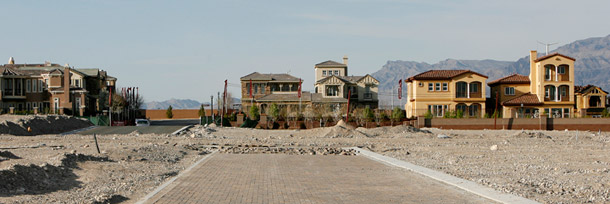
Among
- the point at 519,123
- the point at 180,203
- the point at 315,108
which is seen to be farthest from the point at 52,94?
the point at 180,203

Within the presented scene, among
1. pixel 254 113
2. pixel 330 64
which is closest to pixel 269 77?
pixel 330 64

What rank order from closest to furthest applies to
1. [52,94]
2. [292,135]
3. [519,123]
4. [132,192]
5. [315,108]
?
[132,192] < [292,135] < [519,123] < [315,108] < [52,94]

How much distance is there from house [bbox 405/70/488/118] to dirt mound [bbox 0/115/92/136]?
34360mm

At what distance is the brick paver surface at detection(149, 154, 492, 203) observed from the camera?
14.6 metres

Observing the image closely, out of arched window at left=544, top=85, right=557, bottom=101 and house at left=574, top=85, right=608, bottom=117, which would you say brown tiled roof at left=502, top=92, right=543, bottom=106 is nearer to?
arched window at left=544, top=85, right=557, bottom=101

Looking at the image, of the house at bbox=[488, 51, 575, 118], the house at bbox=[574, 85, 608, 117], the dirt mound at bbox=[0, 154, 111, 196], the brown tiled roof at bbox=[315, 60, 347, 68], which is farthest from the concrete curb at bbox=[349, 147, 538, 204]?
the house at bbox=[574, 85, 608, 117]

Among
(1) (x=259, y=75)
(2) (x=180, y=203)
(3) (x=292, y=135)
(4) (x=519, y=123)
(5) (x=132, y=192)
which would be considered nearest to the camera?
(2) (x=180, y=203)

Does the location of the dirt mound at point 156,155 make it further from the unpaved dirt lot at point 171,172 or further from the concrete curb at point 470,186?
the concrete curb at point 470,186

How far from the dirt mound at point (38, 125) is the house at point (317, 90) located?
25.3 meters

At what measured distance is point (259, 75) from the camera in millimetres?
86375

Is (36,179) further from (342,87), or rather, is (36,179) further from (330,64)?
(330,64)

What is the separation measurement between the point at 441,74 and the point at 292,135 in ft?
82.6

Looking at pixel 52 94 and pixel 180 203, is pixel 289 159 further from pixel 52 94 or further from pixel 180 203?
pixel 52 94

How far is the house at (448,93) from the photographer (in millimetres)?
68875
